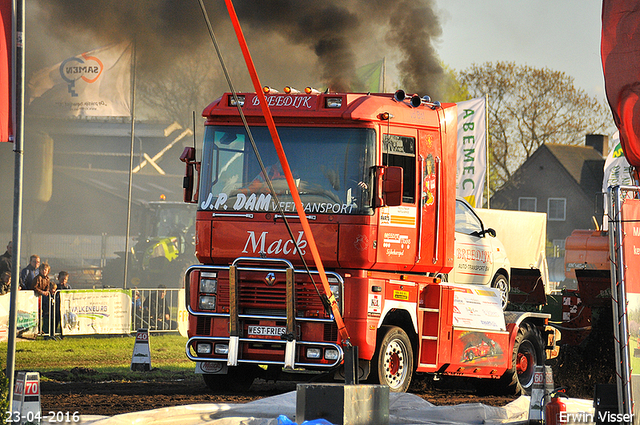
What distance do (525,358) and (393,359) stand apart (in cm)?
337

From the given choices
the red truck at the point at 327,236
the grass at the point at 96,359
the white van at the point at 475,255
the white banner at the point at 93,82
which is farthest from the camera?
the white banner at the point at 93,82

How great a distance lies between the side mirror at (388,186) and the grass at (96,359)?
5.54 meters

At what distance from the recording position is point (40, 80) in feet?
92.8

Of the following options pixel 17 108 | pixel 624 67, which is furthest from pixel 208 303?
pixel 624 67

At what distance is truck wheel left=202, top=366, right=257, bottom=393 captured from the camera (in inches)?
478

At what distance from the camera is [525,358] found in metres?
13.7

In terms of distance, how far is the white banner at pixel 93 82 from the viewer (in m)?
25.5

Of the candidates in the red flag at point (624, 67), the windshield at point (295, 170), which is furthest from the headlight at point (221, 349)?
the red flag at point (624, 67)

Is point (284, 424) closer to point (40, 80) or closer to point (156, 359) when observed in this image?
point (156, 359)

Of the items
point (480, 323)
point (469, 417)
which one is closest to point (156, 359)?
point (480, 323)

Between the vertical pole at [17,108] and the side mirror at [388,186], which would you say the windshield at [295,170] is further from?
the vertical pole at [17,108]

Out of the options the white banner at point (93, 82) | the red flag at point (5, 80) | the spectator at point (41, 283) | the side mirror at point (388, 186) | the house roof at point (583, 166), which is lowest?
the spectator at point (41, 283)

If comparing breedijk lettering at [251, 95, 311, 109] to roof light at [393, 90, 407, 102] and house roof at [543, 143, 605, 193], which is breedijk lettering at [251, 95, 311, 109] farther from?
house roof at [543, 143, 605, 193]

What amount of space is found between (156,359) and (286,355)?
24.8ft
